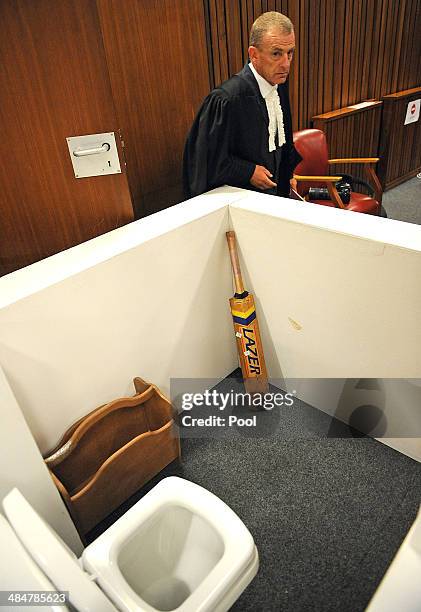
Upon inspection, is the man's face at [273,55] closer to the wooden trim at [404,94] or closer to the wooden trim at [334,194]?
the wooden trim at [334,194]

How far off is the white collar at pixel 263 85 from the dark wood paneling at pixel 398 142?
248 cm

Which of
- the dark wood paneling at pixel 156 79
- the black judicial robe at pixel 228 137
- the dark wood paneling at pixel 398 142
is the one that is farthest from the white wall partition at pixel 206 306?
the dark wood paneling at pixel 398 142

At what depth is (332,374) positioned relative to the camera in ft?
6.23

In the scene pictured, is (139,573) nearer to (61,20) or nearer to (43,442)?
(43,442)

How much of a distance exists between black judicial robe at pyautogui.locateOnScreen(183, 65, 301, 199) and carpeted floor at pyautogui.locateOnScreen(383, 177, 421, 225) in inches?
87.1

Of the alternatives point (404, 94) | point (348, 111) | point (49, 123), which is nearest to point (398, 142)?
point (404, 94)

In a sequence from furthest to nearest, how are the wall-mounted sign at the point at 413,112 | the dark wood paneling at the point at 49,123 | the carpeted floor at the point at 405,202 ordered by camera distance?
the wall-mounted sign at the point at 413,112
the carpeted floor at the point at 405,202
the dark wood paneling at the point at 49,123

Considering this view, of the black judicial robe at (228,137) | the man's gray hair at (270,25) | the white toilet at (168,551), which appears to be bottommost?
the white toilet at (168,551)

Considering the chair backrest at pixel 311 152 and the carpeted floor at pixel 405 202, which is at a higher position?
the chair backrest at pixel 311 152

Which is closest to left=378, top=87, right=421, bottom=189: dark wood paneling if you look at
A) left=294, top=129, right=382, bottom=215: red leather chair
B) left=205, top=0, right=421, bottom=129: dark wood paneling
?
left=205, top=0, right=421, bottom=129: dark wood paneling

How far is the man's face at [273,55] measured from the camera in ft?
6.44

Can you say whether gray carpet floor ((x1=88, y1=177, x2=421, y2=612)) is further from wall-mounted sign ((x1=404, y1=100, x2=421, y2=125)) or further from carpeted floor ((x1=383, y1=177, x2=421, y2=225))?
wall-mounted sign ((x1=404, y1=100, x2=421, y2=125))

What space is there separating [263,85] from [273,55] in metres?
0.14

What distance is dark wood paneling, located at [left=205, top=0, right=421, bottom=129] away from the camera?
2574 millimetres
